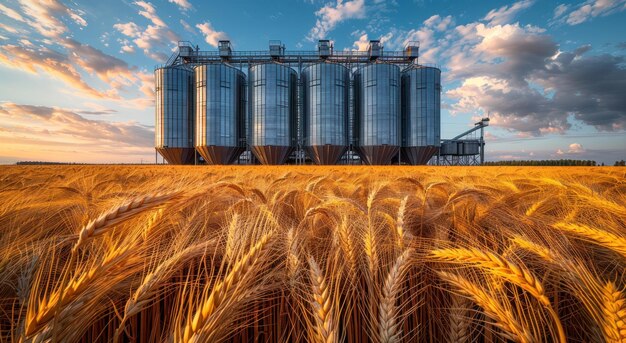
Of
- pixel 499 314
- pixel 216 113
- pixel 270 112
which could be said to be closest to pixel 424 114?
pixel 270 112

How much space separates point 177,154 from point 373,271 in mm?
30893

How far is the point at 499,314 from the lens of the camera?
83 centimetres

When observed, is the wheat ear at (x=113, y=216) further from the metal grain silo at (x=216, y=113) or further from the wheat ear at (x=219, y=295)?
the metal grain silo at (x=216, y=113)

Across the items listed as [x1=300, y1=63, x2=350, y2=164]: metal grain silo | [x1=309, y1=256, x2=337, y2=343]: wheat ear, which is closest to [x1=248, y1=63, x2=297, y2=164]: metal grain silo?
[x1=300, y1=63, x2=350, y2=164]: metal grain silo

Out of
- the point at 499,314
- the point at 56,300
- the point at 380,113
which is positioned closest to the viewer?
the point at 56,300

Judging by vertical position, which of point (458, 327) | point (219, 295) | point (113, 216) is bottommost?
point (458, 327)

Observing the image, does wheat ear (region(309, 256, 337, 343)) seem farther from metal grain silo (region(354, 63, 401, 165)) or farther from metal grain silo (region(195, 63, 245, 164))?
metal grain silo (region(195, 63, 245, 164))

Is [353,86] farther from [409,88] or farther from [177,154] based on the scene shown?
[177,154]

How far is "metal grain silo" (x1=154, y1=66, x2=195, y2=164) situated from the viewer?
2705 centimetres

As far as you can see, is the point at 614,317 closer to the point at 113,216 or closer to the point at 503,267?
the point at 503,267

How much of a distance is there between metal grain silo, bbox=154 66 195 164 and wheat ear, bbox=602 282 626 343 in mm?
31037

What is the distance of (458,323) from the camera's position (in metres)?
1.04

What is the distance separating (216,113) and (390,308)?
92.9ft

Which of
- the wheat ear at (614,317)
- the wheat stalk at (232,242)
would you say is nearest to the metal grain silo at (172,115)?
the wheat stalk at (232,242)
